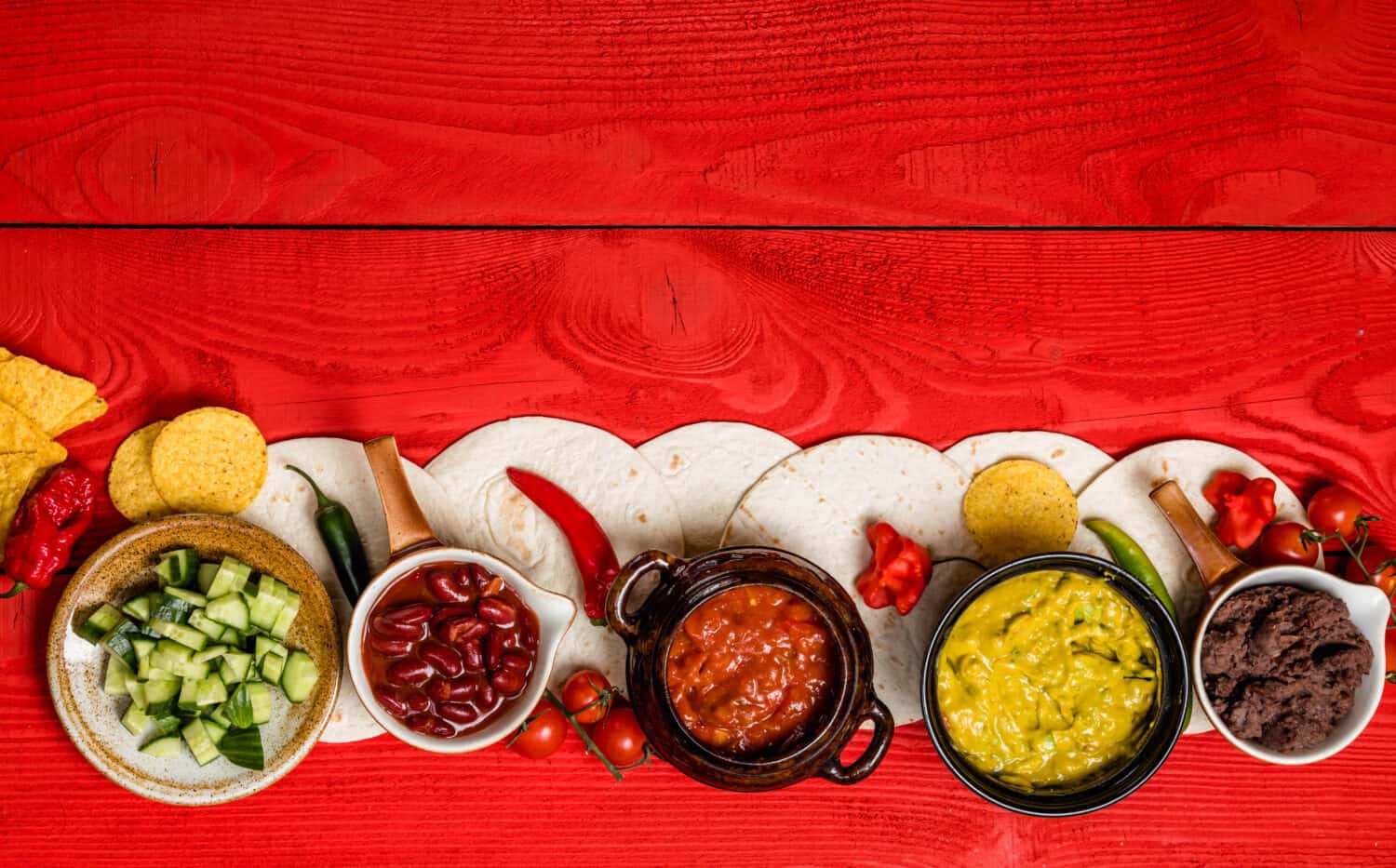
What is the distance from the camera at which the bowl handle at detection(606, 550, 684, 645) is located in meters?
2.64

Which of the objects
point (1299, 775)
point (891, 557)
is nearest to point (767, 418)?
point (891, 557)

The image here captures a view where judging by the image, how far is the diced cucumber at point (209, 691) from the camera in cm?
272

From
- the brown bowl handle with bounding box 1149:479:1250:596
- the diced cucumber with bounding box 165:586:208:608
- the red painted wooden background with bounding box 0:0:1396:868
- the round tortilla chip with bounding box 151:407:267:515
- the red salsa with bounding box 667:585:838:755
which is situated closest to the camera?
the red salsa with bounding box 667:585:838:755

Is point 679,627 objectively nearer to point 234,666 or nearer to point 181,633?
point 234,666

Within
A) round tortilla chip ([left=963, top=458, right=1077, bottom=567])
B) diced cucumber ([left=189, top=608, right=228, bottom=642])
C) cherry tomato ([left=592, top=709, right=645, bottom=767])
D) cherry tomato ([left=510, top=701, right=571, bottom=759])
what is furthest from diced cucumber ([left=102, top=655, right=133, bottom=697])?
round tortilla chip ([left=963, top=458, right=1077, bottom=567])

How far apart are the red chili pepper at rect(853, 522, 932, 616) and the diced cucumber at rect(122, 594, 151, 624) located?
2.06m

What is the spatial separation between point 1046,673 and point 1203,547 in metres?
0.75

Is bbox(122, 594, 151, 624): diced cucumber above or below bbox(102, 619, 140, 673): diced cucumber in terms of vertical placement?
above

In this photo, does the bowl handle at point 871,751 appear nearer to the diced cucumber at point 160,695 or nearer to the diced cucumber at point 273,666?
the diced cucumber at point 273,666

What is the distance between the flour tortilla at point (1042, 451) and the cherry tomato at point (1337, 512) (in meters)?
0.68

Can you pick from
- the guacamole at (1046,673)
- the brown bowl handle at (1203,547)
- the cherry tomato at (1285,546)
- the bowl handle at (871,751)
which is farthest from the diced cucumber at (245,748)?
the cherry tomato at (1285,546)

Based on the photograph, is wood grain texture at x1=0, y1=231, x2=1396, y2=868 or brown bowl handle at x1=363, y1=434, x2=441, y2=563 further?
wood grain texture at x1=0, y1=231, x2=1396, y2=868

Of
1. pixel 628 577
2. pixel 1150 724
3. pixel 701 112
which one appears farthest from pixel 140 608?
pixel 1150 724

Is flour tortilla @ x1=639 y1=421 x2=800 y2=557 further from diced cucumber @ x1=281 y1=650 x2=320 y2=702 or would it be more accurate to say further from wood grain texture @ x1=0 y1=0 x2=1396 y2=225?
diced cucumber @ x1=281 y1=650 x2=320 y2=702
